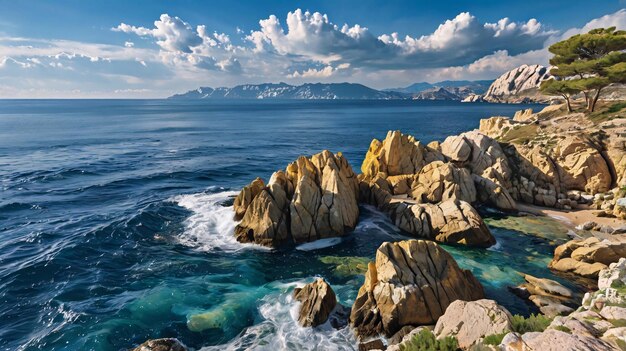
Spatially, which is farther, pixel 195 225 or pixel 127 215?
pixel 127 215

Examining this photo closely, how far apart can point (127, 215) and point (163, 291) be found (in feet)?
64.4

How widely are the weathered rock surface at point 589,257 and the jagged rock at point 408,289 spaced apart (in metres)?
10.4

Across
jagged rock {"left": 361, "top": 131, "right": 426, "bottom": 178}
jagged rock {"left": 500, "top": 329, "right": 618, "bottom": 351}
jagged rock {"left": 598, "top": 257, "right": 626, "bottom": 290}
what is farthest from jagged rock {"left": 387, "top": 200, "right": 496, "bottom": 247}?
jagged rock {"left": 500, "top": 329, "right": 618, "bottom": 351}

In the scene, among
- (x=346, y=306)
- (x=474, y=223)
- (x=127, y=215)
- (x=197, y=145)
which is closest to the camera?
(x=346, y=306)

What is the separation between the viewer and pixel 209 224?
3778 cm

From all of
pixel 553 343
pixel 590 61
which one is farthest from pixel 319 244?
pixel 590 61

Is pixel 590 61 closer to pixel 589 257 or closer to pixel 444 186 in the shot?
pixel 444 186

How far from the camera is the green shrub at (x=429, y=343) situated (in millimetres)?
14039

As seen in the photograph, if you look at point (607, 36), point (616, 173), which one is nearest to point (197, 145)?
point (616, 173)

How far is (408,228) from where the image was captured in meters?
35.1

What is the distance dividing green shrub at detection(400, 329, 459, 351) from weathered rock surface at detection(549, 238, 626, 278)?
19042 millimetres

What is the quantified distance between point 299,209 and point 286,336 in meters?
15.4

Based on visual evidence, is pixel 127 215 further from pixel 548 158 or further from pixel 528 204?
pixel 548 158

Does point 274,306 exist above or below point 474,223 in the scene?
below
